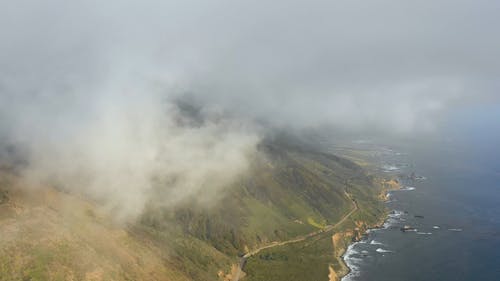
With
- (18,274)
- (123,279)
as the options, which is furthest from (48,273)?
(123,279)

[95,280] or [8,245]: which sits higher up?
[8,245]

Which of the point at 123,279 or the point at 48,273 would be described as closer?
the point at 48,273

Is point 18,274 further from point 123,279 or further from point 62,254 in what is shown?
point 123,279

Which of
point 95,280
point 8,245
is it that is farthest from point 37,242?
point 95,280

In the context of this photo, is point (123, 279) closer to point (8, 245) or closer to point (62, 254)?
point (62, 254)

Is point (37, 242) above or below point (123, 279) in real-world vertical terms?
above

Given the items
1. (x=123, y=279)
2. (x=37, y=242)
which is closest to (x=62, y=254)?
(x=37, y=242)

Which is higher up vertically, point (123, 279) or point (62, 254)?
point (62, 254)

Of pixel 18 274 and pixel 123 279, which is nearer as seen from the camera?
pixel 18 274

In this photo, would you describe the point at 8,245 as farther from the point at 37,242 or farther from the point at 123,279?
the point at 123,279
